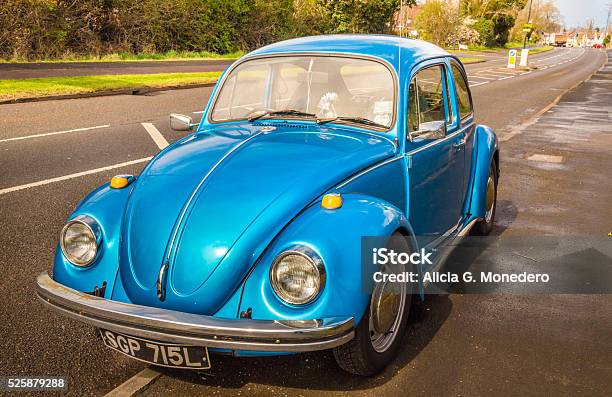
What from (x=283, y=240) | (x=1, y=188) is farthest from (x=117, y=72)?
(x=283, y=240)

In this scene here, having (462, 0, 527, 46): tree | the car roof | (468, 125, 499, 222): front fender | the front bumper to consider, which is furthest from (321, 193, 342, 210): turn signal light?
(462, 0, 527, 46): tree

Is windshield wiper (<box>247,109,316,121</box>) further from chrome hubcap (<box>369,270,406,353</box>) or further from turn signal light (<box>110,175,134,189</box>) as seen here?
chrome hubcap (<box>369,270,406,353</box>)

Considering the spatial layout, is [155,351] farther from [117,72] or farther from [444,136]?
[117,72]

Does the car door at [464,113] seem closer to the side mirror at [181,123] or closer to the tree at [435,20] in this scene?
the side mirror at [181,123]

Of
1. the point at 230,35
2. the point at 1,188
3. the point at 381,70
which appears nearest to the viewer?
the point at 381,70

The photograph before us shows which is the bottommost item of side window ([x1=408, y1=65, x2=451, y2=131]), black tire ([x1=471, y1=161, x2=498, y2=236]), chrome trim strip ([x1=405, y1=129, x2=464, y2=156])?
black tire ([x1=471, y1=161, x2=498, y2=236])

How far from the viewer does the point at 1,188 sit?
6832 mm

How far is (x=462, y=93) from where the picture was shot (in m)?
5.28

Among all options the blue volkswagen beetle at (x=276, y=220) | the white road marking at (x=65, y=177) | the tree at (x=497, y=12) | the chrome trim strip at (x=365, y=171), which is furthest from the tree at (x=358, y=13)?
the chrome trim strip at (x=365, y=171)

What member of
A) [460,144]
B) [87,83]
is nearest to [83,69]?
[87,83]

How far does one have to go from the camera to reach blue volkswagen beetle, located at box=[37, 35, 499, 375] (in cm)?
281

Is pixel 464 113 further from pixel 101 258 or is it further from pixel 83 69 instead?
pixel 83 69

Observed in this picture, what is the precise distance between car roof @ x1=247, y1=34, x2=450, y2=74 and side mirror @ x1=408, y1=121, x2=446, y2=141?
48cm

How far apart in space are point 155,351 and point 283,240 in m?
0.81
